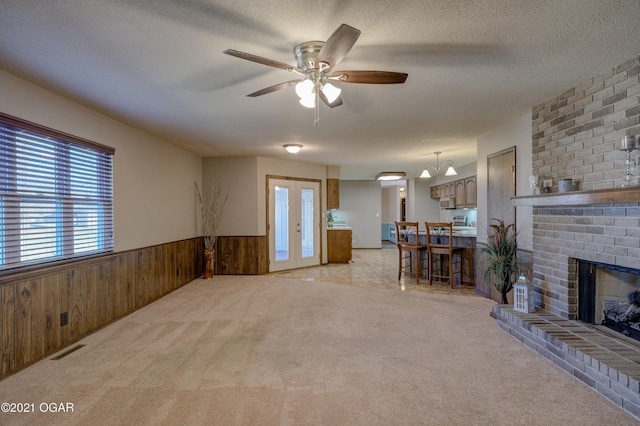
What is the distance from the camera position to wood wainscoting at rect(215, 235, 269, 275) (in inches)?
261

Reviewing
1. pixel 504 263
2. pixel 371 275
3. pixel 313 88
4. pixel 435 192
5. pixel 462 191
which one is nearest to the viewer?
pixel 313 88

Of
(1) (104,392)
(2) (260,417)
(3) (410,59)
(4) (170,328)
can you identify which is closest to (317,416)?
(2) (260,417)

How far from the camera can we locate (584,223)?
114 inches

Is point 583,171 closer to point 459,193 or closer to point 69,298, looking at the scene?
point 69,298

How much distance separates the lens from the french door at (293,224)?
6.92 metres

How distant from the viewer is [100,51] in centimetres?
227

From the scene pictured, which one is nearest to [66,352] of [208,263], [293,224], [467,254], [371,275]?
[208,263]

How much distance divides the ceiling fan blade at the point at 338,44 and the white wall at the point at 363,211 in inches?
355

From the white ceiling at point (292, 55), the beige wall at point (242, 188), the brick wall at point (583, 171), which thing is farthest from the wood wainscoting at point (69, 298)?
the brick wall at point (583, 171)

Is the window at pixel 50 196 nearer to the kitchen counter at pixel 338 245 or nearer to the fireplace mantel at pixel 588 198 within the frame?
the fireplace mantel at pixel 588 198

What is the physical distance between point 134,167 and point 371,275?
4.57 m

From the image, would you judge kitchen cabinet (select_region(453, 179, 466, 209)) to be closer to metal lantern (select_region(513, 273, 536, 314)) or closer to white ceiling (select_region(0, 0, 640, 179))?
white ceiling (select_region(0, 0, 640, 179))

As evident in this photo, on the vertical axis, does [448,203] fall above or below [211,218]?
above

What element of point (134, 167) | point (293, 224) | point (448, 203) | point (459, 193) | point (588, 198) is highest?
point (134, 167)
